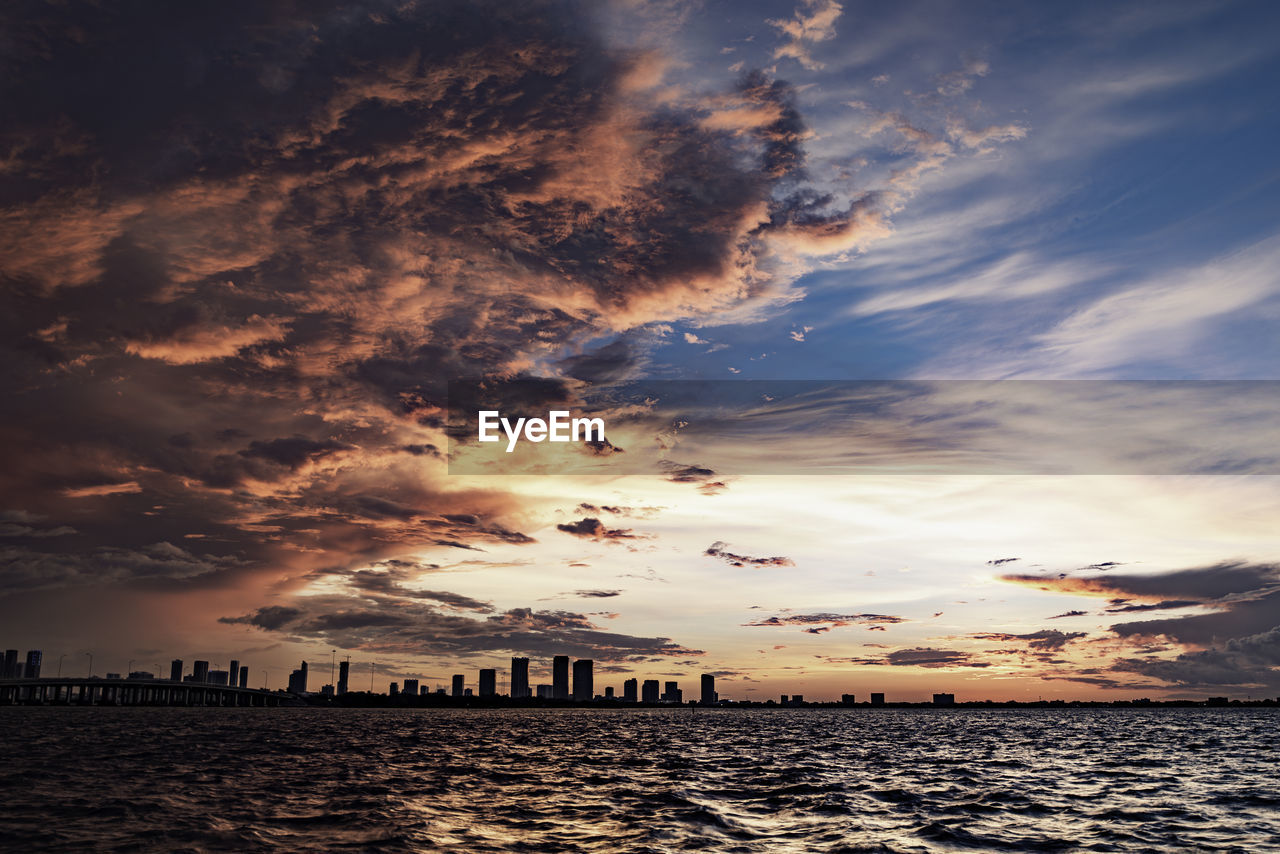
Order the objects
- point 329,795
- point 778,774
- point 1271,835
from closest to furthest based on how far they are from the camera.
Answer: point 1271,835 → point 329,795 → point 778,774

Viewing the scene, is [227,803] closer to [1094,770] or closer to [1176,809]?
[1176,809]

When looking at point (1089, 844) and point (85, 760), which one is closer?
point (1089, 844)

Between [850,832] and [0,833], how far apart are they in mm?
37245

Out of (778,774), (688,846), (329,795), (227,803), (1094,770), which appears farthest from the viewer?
(1094,770)

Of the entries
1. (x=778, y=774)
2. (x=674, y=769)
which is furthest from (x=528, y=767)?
(x=778, y=774)

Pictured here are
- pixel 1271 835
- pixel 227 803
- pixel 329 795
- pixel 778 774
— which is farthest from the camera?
pixel 778 774

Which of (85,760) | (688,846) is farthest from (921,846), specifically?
(85,760)

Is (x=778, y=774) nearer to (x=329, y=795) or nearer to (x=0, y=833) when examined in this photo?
(x=329, y=795)

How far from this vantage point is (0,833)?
117 feet

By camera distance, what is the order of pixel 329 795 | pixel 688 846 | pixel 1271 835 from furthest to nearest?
pixel 329 795, pixel 1271 835, pixel 688 846

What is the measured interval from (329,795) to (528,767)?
26010mm

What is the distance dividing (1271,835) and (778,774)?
36704 millimetres

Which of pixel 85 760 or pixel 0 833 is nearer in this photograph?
pixel 0 833

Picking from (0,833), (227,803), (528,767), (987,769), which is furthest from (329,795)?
(987,769)
